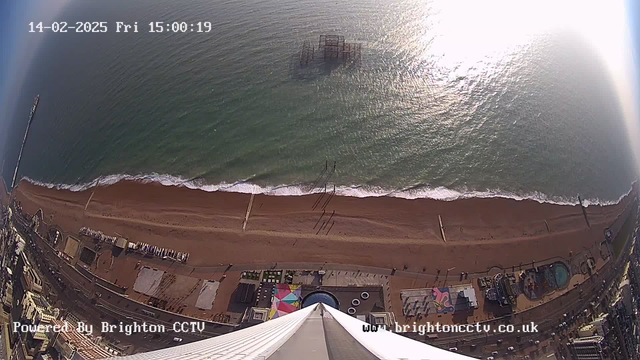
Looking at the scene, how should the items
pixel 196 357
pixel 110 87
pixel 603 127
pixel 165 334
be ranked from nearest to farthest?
1. pixel 196 357
2. pixel 165 334
3. pixel 603 127
4. pixel 110 87

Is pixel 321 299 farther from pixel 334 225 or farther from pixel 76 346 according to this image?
pixel 76 346

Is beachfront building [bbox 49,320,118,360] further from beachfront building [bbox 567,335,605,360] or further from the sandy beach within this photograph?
beachfront building [bbox 567,335,605,360]

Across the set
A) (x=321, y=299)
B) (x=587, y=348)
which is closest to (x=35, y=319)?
(x=321, y=299)

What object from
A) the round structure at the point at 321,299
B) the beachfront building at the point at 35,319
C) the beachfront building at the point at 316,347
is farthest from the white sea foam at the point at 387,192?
the beachfront building at the point at 316,347

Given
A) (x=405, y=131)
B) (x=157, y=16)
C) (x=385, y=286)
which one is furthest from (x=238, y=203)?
(x=157, y=16)

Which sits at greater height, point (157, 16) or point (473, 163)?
point (157, 16)

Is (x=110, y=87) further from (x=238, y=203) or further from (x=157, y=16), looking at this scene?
(x=238, y=203)
